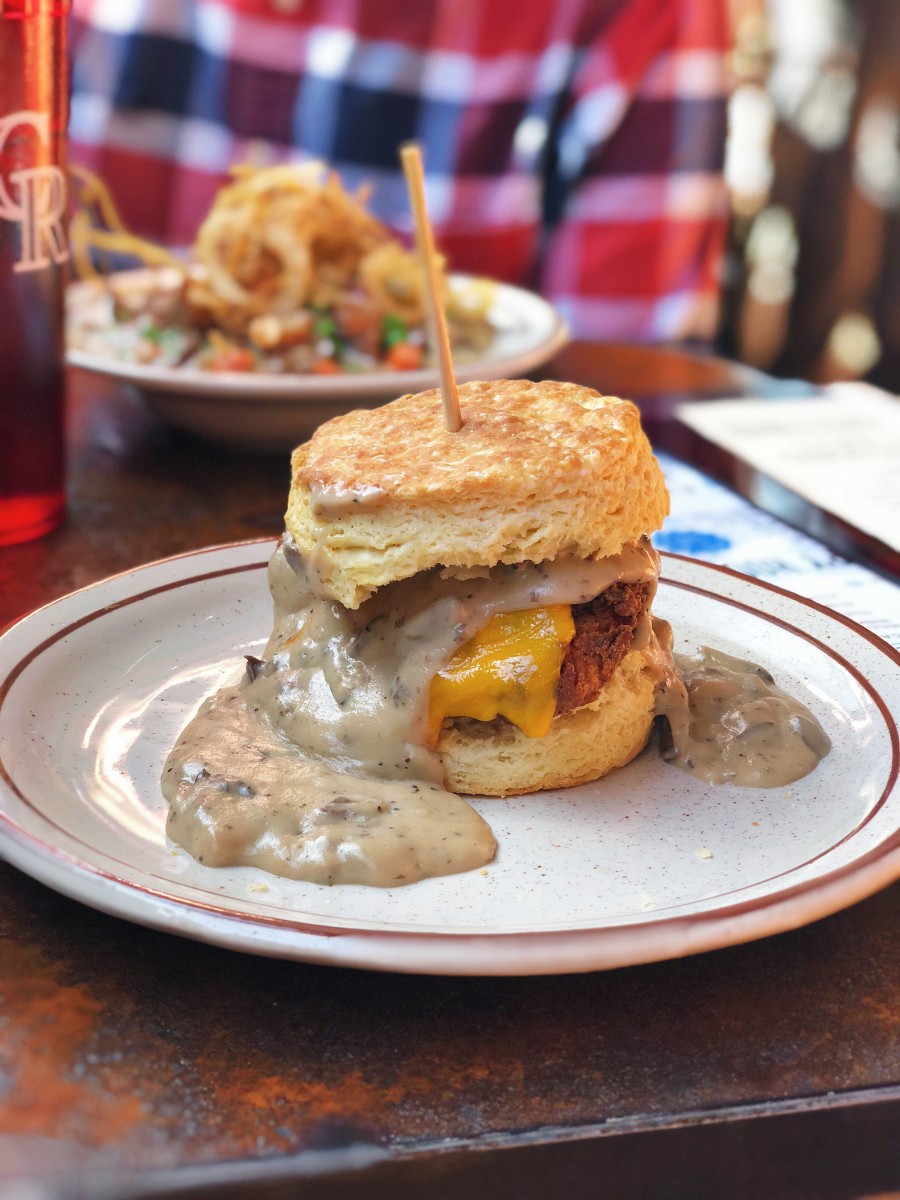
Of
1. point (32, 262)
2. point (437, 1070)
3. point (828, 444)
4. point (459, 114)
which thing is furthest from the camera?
point (459, 114)

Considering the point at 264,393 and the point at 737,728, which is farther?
the point at 264,393

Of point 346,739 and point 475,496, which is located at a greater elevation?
point 475,496

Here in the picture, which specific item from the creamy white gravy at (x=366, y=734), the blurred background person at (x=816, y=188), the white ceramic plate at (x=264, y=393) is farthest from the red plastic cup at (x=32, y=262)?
the blurred background person at (x=816, y=188)

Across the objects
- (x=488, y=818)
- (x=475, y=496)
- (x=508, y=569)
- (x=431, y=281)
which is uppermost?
(x=431, y=281)

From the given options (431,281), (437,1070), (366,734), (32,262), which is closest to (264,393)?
(32,262)

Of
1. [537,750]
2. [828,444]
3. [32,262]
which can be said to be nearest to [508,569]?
[537,750]

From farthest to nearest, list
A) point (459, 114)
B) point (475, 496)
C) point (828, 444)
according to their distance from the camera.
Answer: point (459, 114) < point (828, 444) < point (475, 496)

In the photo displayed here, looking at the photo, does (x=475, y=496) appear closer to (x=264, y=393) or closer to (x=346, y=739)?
(x=346, y=739)
